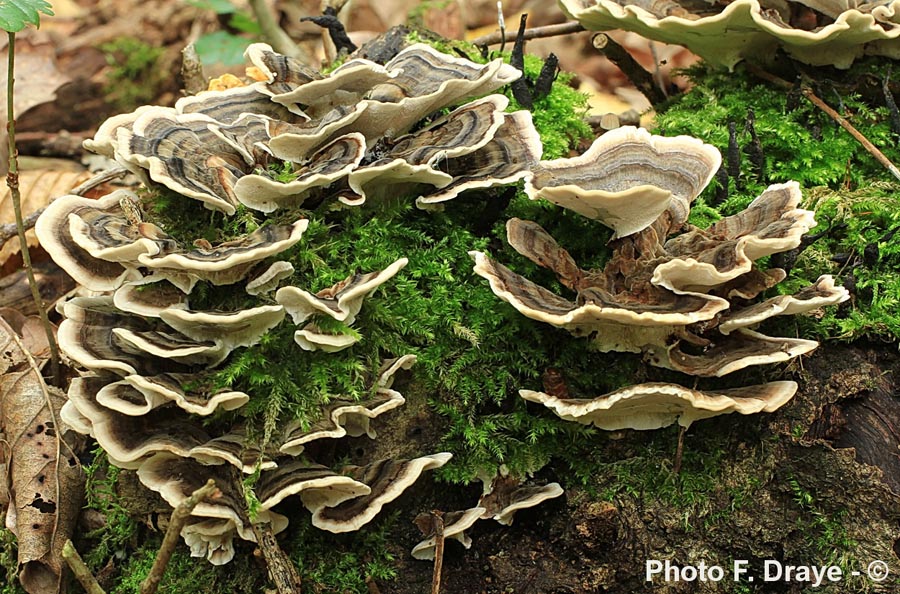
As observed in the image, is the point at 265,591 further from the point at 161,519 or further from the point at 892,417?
the point at 892,417

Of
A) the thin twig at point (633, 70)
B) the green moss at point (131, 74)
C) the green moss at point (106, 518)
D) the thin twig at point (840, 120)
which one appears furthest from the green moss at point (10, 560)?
the green moss at point (131, 74)

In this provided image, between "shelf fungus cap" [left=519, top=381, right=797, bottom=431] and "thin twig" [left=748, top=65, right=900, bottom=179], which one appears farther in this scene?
"thin twig" [left=748, top=65, right=900, bottom=179]

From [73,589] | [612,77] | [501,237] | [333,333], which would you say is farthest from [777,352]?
[612,77]

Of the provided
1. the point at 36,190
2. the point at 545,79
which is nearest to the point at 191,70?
the point at 36,190

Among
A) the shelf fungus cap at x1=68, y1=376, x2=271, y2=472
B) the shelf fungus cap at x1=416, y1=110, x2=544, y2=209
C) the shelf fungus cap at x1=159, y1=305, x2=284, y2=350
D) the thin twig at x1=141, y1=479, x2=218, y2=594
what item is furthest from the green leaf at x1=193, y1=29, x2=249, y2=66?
the thin twig at x1=141, y1=479, x2=218, y2=594

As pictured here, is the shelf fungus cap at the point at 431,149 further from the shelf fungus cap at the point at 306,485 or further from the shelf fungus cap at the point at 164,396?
the shelf fungus cap at the point at 306,485

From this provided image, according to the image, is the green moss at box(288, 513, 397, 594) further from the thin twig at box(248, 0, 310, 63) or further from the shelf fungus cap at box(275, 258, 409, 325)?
the thin twig at box(248, 0, 310, 63)
